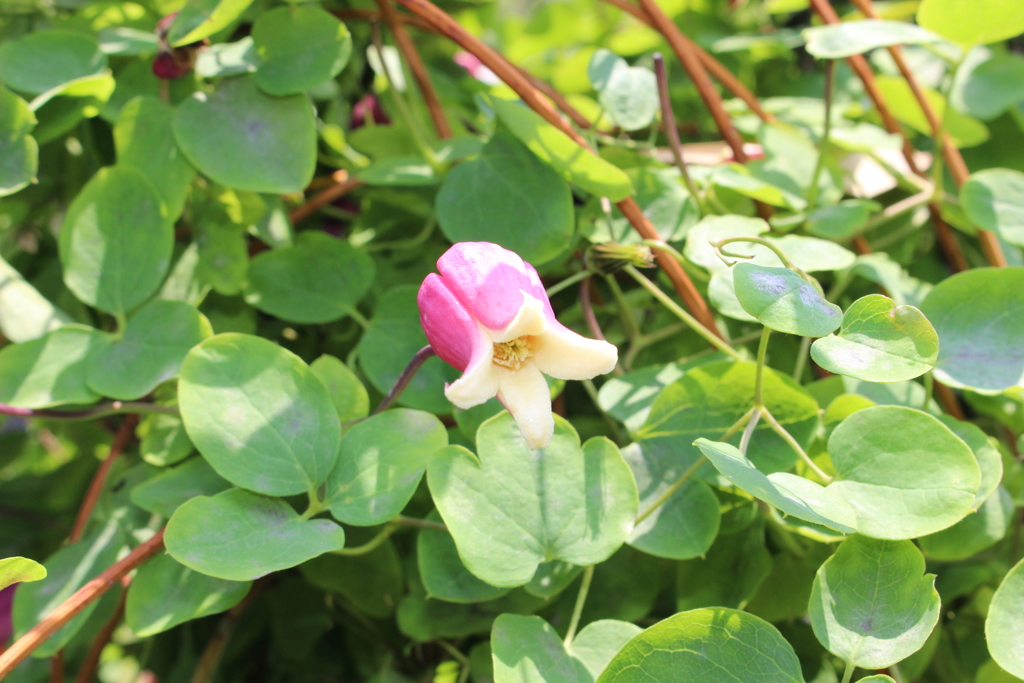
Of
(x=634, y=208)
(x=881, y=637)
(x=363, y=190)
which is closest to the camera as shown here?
(x=881, y=637)

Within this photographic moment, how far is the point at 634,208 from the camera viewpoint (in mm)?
427

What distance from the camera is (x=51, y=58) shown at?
47cm

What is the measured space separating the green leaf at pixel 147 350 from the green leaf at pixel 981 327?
16.1 inches

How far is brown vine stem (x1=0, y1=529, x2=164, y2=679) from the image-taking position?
0.33 meters

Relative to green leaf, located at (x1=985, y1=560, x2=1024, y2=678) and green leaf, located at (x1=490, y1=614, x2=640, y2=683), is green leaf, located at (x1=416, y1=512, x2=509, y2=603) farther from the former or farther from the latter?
green leaf, located at (x1=985, y1=560, x2=1024, y2=678)

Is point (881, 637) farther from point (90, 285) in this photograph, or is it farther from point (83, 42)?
point (83, 42)

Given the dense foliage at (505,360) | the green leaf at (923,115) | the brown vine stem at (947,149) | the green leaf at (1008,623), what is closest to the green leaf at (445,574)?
the dense foliage at (505,360)

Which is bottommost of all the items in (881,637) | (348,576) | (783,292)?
(348,576)

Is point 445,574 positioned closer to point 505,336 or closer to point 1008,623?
point 505,336

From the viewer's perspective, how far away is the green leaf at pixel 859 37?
17.6 inches

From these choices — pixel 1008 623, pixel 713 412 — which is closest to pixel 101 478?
pixel 713 412

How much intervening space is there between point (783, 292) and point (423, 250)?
0.94ft

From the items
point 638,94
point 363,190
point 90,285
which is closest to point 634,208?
point 638,94

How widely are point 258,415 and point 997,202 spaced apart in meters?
0.47
